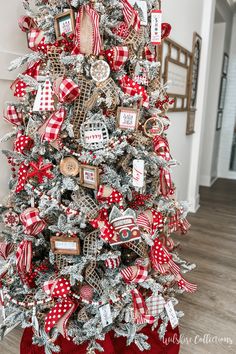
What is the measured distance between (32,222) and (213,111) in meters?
3.95

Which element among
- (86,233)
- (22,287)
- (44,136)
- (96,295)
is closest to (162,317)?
(96,295)

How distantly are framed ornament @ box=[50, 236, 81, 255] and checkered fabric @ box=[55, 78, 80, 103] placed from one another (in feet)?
1.85

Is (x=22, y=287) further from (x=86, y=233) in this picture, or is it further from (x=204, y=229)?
(x=204, y=229)

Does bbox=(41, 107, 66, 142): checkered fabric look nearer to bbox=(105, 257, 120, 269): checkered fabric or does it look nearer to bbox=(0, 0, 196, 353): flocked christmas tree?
bbox=(0, 0, 196, 353): flocked christmas tree

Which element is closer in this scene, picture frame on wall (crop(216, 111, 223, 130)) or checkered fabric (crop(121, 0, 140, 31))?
checkered fabric (crop(121, 0, 140, 31))

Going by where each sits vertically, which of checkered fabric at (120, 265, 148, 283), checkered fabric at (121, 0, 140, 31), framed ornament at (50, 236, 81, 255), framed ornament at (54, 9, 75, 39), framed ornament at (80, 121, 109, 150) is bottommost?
checkered fabric at (120, 265, 148, 283)

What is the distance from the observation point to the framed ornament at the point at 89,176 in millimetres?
1229

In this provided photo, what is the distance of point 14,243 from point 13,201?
195mm

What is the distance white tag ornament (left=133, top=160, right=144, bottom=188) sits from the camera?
126cm

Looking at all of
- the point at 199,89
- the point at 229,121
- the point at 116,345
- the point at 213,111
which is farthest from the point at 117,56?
the point at 229,121

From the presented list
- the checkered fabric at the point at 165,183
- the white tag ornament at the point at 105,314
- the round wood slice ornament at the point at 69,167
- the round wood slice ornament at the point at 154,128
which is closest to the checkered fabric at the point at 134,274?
the white tag ornament at the point at 105,314

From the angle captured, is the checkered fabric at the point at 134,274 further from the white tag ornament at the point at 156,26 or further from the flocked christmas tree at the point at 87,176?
the white tag ornament at the point at 156,26

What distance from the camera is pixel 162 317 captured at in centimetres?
153

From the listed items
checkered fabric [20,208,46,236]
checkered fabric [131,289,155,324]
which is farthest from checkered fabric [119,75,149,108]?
checkered fabric [131,289,155,324]
